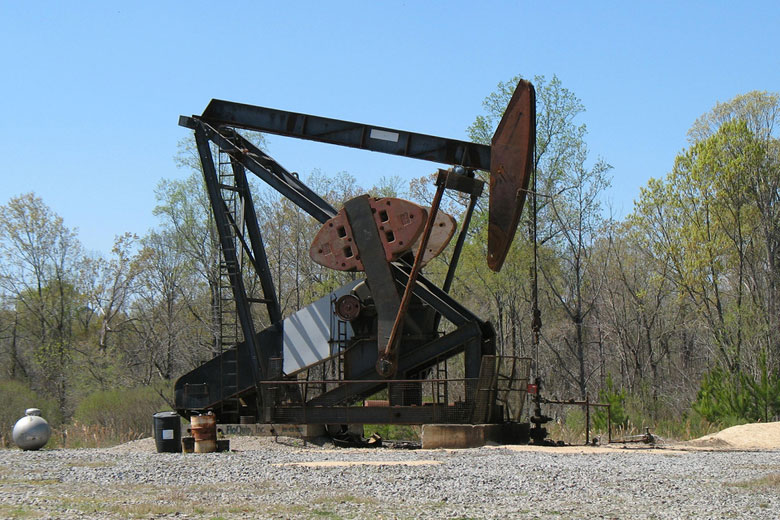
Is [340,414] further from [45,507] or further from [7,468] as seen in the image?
[45,507]

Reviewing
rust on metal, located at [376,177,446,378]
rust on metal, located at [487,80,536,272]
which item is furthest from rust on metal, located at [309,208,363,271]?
rust on metal, located at [487,80,536,272]

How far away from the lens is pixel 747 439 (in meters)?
16.4

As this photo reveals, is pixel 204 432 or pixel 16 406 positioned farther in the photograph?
pixel 16 406

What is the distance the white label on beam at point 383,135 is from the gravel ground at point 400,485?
6.26 meters

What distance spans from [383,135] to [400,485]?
8979 millimetres

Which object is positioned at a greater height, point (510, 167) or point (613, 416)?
point (510, 167)

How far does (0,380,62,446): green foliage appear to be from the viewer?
27.5 meters

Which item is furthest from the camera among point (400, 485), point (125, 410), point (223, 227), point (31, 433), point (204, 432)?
point (125, 410)

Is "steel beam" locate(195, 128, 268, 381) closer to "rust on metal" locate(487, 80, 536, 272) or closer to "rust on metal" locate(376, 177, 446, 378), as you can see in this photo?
"rust on metal" locate(376, 177, 446, 378)

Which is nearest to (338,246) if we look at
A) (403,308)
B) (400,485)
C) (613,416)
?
(403,308)

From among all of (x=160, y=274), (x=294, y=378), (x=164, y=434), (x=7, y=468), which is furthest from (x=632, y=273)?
(x=7, y=468)

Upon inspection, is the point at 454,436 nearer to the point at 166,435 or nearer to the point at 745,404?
the point at 166,435

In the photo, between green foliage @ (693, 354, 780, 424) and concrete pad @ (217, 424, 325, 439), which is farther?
green foliage @ (693, 354, 780, 424)

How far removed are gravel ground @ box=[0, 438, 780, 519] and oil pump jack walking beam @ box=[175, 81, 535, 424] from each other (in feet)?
8.40
